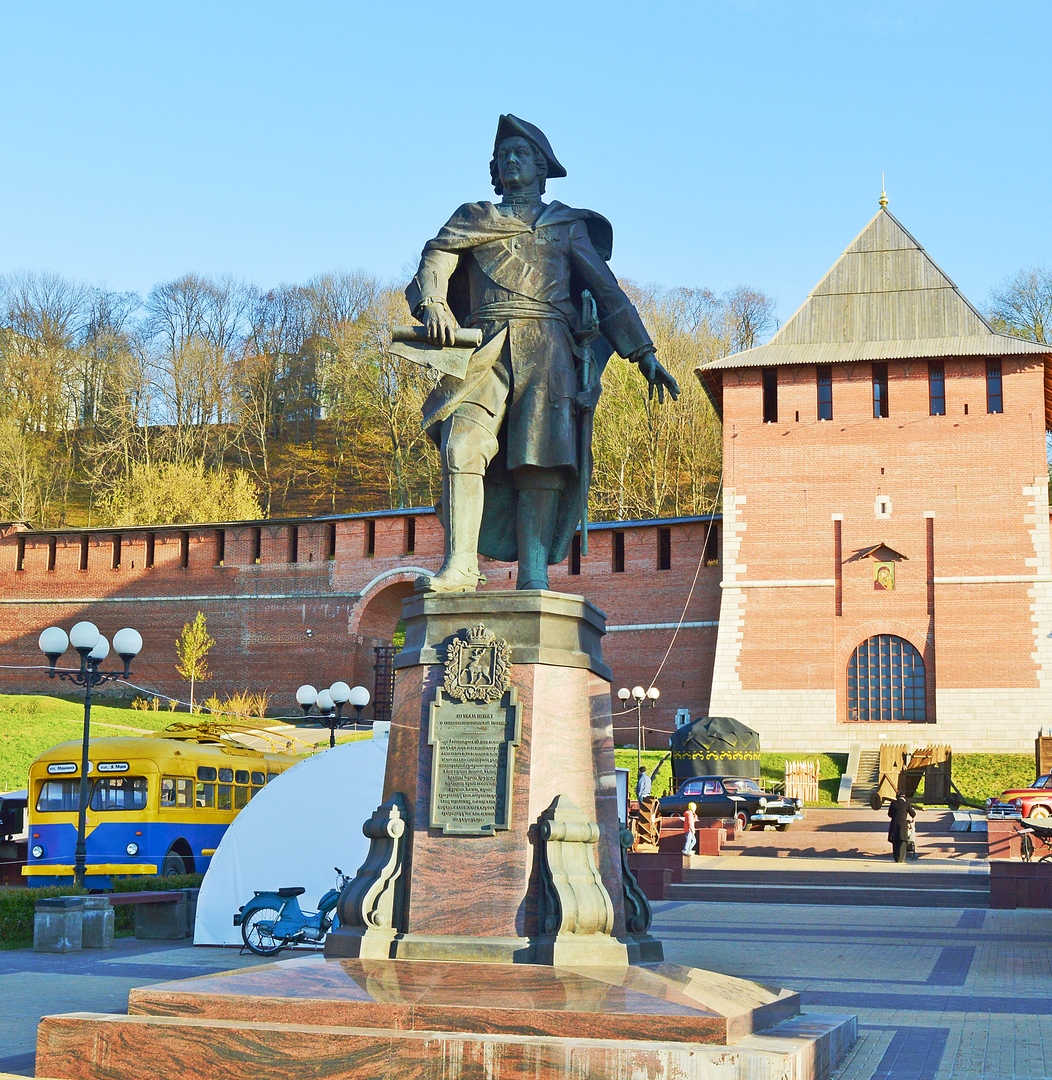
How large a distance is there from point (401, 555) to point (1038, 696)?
16683mm

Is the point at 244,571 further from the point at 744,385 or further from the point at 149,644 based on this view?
the point at 744,385

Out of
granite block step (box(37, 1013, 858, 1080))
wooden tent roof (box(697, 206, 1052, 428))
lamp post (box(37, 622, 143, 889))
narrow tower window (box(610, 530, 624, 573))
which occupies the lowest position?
granite block step (box(37, 1013, 858, 1080))

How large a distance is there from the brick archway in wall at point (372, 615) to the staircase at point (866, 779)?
42.7 feet

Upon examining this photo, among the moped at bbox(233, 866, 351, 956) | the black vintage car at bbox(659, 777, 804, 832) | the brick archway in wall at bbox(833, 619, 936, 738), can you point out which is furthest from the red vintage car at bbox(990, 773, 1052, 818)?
the moped at bbox(233, 866, 351, 956)

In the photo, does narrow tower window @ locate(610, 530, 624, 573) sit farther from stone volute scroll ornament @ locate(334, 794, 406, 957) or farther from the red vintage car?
stone volute scroll ornament @ locate(334, 794, 406, 957)

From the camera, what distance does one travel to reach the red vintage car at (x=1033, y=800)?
68.9ft

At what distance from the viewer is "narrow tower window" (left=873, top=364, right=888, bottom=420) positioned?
33.0m

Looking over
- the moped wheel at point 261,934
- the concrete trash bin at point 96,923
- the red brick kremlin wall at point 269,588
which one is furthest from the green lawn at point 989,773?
the concrete trash bin at point 96,923

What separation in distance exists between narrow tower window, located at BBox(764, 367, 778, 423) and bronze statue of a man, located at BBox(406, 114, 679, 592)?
27.6 metres

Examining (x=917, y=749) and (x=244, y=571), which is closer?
(x=917, y=749)

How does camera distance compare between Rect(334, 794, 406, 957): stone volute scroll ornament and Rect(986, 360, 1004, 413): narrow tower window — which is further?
Rect(986, 360, 1004, 413): narrow tower window

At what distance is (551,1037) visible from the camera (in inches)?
179

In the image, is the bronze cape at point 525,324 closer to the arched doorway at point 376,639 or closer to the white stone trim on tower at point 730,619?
the white stone trim on tower at point 730,619

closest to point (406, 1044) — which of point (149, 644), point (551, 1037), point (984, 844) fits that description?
point (551, 1037)
